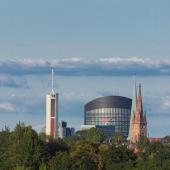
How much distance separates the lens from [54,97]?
195000 mm

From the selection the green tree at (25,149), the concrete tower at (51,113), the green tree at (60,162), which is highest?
the concrete tower at (51,113)

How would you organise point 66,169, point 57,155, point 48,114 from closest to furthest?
point 66,169
point 57,155
point 48,114

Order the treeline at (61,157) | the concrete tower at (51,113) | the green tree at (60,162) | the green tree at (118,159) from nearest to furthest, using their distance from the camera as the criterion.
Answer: the green tree at (60,162)
the treeline at (61,157)
the green tree at (118,159)
the concrete tower at (51,113)

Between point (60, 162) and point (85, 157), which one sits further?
point (85, 157)

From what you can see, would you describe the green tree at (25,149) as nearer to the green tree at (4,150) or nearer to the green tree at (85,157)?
the green tree at (4,150)

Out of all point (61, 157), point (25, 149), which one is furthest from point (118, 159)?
point (25, 149)

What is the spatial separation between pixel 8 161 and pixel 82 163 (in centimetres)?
983

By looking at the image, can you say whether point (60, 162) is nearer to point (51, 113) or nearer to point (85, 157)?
point (85, 157)

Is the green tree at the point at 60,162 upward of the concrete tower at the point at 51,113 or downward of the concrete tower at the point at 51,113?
downward

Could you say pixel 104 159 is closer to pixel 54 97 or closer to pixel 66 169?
pixel 66 169

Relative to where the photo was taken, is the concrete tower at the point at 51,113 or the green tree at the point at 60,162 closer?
the green tree at the point at 60,162

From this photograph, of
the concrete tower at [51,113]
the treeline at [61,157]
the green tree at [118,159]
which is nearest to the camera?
the treeline at [61,157]

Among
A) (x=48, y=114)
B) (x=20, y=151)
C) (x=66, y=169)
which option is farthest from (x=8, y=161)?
(x=48, y=114)

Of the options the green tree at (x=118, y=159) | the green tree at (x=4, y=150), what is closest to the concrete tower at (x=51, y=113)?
the green tree at (x=4, y=150)
